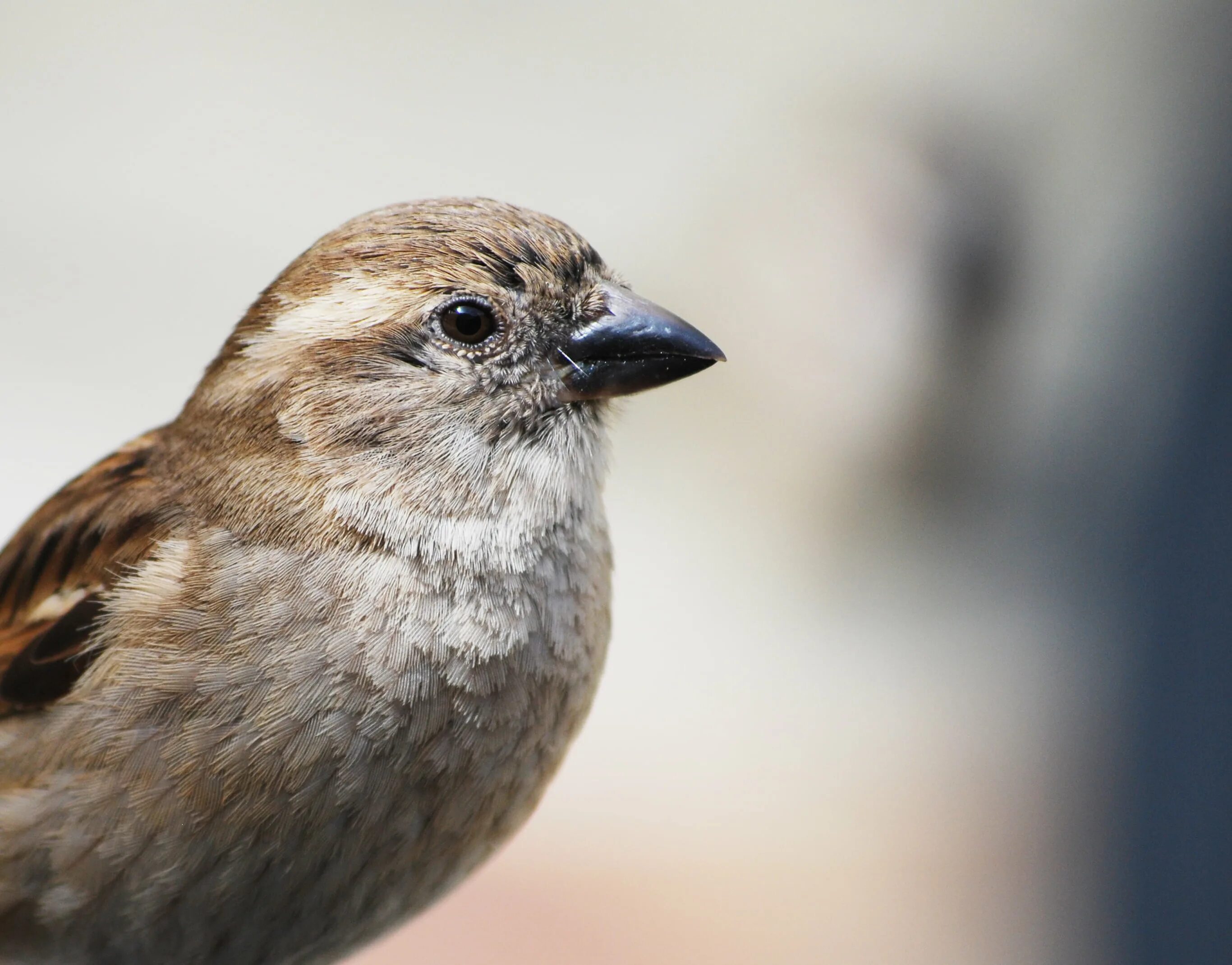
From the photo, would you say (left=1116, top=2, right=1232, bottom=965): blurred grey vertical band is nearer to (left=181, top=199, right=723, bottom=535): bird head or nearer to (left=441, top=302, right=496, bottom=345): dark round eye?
(left=181, top=199, right=723, bottom=535): bird head

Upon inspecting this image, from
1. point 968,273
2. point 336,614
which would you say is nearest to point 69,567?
point 336,614

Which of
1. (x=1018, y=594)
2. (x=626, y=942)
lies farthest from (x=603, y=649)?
(x=1018, y=594)

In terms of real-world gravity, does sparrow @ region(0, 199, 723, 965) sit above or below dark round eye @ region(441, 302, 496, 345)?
below

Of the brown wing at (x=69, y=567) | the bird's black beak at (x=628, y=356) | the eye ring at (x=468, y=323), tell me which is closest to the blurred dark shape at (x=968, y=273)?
the bird's black beak at (x=628, y=356)

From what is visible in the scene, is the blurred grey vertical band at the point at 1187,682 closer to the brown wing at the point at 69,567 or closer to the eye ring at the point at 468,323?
the eye ring at the point at 468,323

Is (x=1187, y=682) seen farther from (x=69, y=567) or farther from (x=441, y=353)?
(x=69, y=567)

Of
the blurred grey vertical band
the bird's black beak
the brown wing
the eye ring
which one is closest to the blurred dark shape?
the blurred grey vertical band

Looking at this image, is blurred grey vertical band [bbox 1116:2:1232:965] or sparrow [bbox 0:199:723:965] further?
blurred grey vertical band [bbox 1116:2:1232:965]
